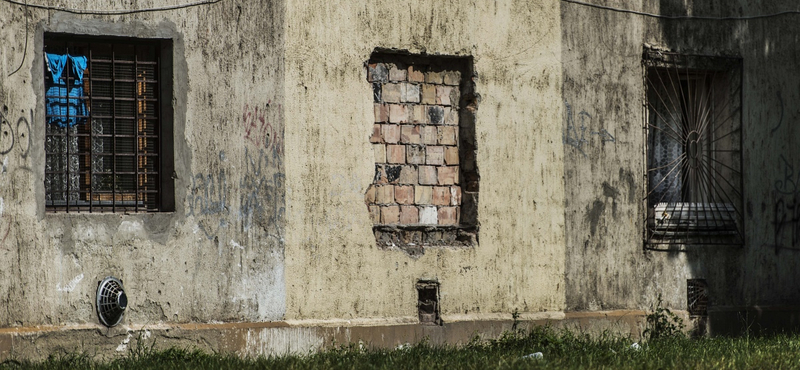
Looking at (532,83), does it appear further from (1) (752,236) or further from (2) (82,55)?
(2) (82,55)

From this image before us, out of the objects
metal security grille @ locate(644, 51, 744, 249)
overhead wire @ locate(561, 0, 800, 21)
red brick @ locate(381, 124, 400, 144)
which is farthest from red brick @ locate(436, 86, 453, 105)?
metal security grille @ locate(644, 51, 744, 249)

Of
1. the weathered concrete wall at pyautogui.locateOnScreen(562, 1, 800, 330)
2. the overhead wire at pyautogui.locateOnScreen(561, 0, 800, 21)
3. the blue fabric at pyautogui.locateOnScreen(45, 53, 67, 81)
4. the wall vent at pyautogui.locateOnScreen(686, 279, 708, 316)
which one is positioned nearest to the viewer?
the blue fabric at pyautogui.locateOnScreen(45, 53, 67, 81)

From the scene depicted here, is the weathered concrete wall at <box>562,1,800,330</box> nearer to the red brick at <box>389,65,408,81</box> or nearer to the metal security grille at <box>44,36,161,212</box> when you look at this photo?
the red brick at <box>389,65,408,81</box>

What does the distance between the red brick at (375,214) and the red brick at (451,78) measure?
4.30 feet

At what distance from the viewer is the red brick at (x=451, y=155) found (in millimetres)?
9508

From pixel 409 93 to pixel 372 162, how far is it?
748mm

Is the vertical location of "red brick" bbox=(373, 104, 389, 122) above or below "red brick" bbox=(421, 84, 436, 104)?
below

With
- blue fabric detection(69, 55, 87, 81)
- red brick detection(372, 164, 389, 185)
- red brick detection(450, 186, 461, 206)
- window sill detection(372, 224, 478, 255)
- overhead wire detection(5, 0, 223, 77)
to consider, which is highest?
overhead wire detection(5, 0, 223, 77)

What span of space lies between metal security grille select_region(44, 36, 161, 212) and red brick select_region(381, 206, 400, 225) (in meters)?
1.94

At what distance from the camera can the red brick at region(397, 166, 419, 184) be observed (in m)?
9.27

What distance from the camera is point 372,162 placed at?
9.03 metres

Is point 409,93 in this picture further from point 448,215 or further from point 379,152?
point 448,215

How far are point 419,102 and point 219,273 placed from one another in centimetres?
237

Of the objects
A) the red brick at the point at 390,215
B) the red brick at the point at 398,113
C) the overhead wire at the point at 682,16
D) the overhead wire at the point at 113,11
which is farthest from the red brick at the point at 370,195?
the overhead wire at the point at 682,16
